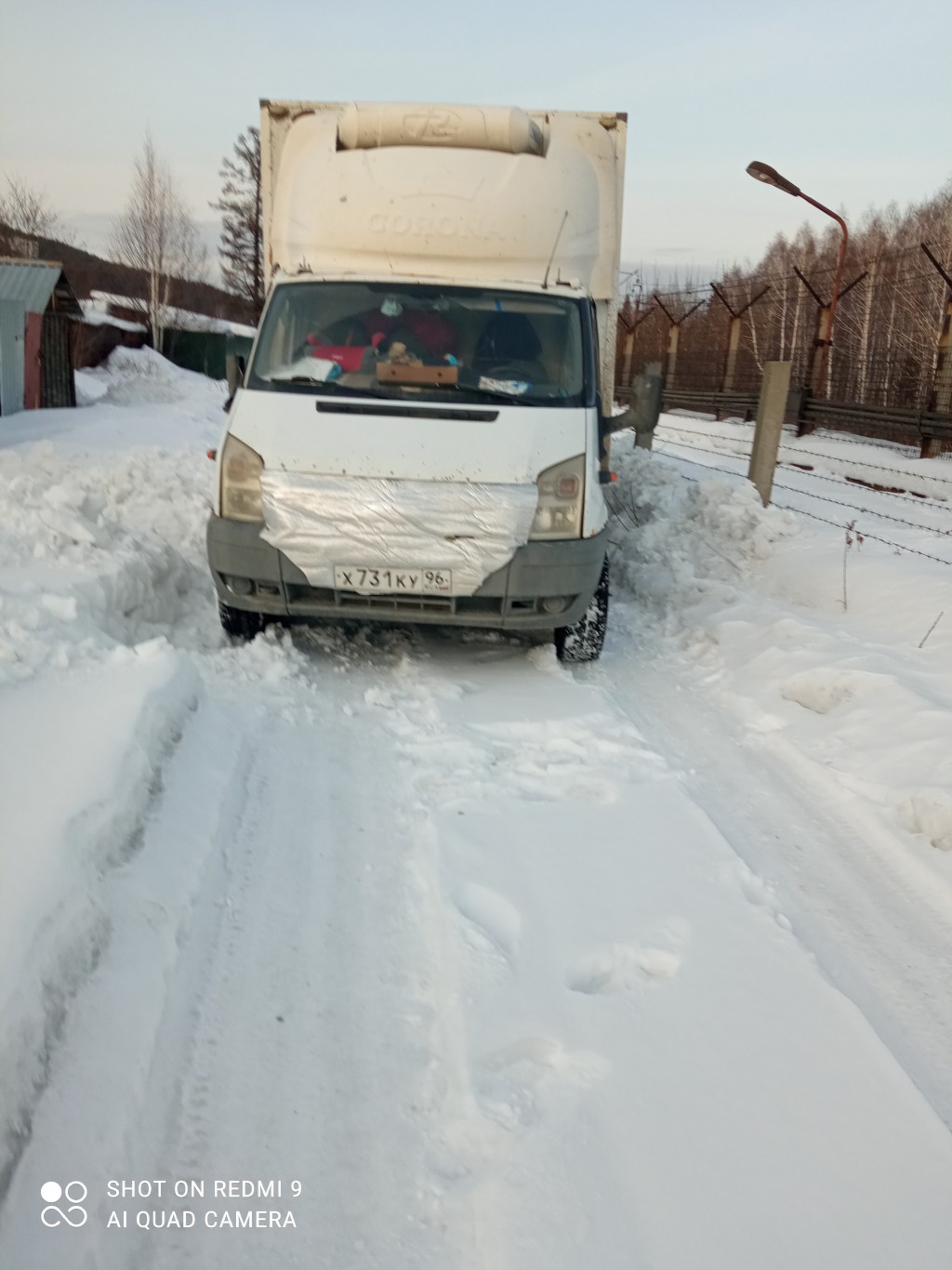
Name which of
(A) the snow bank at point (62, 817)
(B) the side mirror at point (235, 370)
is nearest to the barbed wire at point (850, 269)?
(B) the side mirror at point (235, 370)

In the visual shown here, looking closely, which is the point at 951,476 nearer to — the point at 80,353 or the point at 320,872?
the point at 320,872

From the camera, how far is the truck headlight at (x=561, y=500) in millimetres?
4758

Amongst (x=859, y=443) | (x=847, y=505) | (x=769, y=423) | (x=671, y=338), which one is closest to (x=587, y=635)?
(x=769, y=423)

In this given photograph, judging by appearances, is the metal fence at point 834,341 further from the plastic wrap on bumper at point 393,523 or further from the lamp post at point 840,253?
the plastic wrap on bumper at point 393,523

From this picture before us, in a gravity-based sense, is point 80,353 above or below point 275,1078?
above

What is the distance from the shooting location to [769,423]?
777 centimetres

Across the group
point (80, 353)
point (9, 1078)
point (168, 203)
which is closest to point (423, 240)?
point (9, 1078)

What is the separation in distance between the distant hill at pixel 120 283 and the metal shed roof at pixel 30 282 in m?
15.5

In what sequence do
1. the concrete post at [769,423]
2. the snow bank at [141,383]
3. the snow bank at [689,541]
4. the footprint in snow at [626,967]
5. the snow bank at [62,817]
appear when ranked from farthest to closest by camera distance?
the snow bank at [141,383], the concrete post at [769,423], the snow bank at [689,541], the footprint in snow at [626,967], the snow bank at [62,817]

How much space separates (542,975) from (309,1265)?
39.5 inches

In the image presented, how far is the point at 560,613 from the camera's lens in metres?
4.98

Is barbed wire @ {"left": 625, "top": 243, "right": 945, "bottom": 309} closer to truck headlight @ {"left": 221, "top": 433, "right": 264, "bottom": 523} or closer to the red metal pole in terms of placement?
the red metal pole

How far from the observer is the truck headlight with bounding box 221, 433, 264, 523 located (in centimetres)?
475

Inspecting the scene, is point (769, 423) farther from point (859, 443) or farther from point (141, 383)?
point (141, 383)
